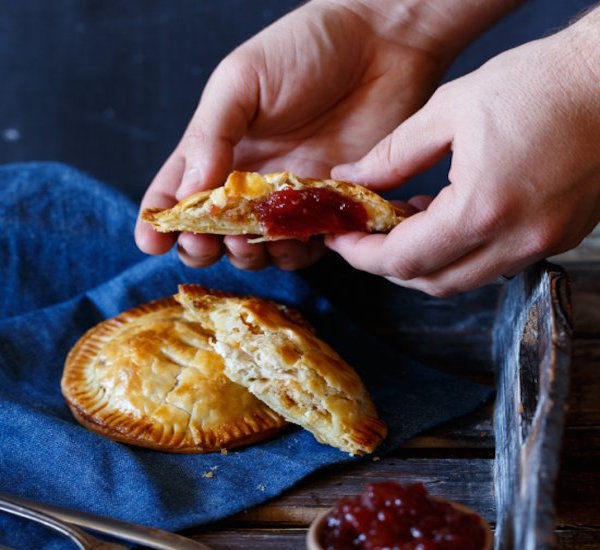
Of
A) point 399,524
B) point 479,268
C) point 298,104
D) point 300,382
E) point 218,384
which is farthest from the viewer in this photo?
point 298,104

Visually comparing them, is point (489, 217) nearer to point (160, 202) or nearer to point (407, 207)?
point (407, 207)

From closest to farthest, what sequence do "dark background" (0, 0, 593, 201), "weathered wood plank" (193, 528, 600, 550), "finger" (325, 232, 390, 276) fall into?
"weathered wood plank" (193, 528, 600, 550) → "finger" (325, 232, 390, 276) → "dark background" (0, 0, 593, 201)

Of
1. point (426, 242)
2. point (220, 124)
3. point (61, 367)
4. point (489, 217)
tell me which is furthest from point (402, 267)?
point (61, 367)

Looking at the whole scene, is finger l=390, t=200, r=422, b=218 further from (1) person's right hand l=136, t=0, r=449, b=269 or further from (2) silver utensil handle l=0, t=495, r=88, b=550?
(2) silver utensil handle l=0, t=495, r=88, b=550

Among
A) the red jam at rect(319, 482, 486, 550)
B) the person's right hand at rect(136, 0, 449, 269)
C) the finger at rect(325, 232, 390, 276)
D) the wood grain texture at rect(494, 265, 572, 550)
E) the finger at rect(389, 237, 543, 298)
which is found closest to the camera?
the wood grain texture at rect(494, 265, 572, 550)

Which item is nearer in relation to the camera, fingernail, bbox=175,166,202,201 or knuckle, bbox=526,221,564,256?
knuckle, bbox=526,221,564,256

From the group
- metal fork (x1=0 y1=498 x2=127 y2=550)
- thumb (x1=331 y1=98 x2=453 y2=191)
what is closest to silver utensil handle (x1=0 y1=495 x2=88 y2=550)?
metal fork (x1=0 y1=498 x2=127 y2=550)

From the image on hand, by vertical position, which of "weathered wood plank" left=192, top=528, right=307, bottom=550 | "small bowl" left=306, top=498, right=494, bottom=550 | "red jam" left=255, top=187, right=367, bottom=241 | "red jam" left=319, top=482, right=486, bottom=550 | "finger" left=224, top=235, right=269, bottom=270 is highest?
"red jam" left=255, top=187, right=367, bottom=241

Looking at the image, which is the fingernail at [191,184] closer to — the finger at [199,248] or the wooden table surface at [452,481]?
the finger at [199,248]

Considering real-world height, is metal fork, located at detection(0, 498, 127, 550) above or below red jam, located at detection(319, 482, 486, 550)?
below
